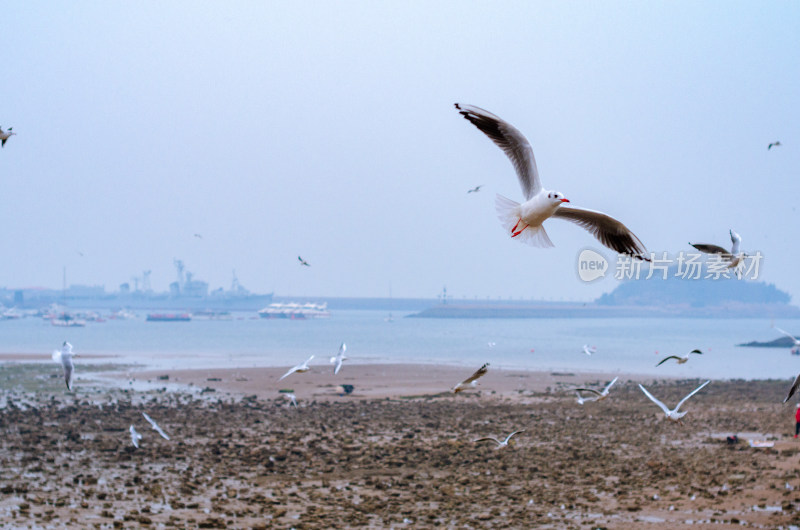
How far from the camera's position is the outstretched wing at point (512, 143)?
17.4ft

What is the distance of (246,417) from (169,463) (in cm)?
624

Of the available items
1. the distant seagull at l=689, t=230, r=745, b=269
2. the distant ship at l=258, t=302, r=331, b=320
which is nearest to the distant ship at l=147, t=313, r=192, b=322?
the distant ship at l=258, t=302, r=331, b=320

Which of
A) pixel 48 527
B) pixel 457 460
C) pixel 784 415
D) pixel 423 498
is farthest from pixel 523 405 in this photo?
pixel 48 527

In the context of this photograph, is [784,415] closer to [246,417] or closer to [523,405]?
[523,405]

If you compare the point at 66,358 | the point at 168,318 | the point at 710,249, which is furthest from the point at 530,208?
the point at 168,318

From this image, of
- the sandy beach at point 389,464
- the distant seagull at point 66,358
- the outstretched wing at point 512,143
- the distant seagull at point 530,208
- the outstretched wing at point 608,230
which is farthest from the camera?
the sandy beach at point 389,464

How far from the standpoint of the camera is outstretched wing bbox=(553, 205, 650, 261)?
223 inches

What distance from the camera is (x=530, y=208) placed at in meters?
5.04

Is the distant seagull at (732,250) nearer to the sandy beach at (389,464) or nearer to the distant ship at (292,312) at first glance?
the sandy beach at (389,464)

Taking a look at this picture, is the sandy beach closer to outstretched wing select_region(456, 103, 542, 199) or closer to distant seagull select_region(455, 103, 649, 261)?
distant seagull select_region(455, 103, 649, 261)

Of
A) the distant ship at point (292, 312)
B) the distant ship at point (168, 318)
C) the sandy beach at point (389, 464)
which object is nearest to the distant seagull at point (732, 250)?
the sandy beach at point (389, 464)

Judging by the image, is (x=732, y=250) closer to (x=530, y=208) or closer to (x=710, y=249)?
(x=710, y=249)

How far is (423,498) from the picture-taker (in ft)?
40.7

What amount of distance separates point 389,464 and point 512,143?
10647 mm
